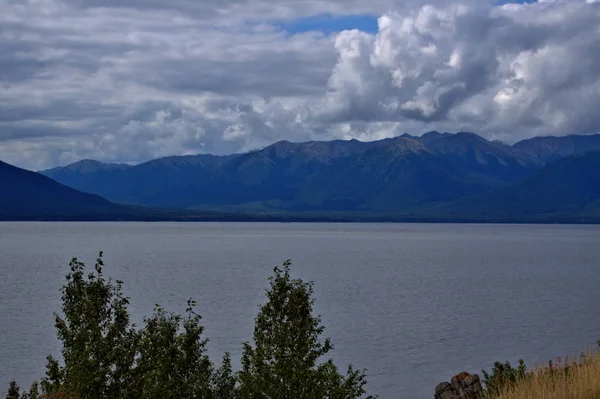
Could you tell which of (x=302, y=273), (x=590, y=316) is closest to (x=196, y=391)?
(x=590, y=316)

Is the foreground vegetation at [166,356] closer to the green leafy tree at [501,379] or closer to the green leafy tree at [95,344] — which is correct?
the green leafy tree at [95,344]

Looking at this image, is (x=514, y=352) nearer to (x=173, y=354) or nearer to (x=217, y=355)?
(x=217, y=355)

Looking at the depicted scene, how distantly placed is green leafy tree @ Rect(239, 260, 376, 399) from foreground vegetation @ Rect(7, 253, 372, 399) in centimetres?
4

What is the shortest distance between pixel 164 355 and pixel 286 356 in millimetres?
5484

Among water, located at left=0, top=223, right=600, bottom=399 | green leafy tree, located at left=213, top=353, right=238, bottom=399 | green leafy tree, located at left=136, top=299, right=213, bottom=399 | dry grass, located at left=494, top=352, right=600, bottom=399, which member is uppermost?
dry grass, located at left=494, top=352, right=600, bottom=399

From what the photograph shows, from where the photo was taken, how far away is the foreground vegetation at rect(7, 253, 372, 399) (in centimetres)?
3092

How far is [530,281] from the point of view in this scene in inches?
5920

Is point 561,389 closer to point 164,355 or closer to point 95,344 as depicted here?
point 164,355

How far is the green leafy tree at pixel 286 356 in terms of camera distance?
32875mm

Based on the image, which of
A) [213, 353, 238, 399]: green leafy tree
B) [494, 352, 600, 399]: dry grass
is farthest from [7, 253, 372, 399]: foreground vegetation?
[494, 352, 600, 399]: dry grass

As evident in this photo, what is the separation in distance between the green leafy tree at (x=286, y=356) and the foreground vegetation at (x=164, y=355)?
1.7 inches

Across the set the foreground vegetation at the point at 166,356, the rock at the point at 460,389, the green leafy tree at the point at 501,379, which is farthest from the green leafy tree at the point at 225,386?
the green leafy tree at the point at 501,379

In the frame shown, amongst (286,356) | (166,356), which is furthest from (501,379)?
(166,356)

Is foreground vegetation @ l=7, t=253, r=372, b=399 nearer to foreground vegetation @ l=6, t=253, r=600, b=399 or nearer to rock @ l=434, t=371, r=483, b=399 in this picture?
foreground vegetation @ l=6, t=253, r=600, b=399
